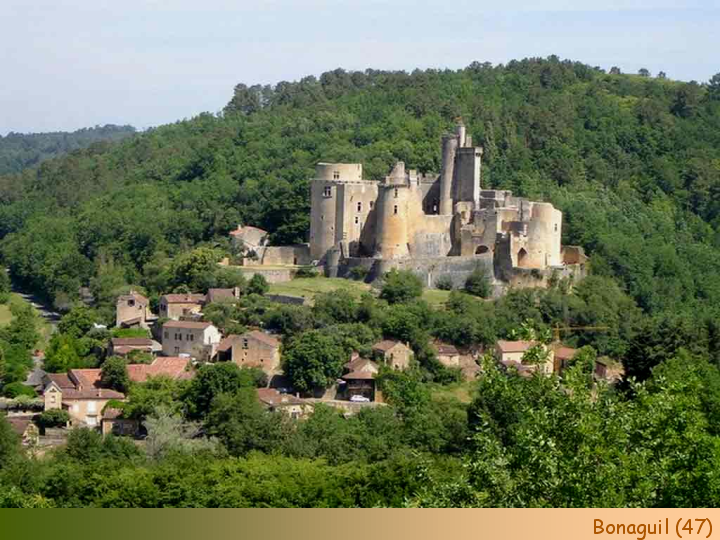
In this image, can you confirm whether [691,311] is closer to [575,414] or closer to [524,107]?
[524,107]

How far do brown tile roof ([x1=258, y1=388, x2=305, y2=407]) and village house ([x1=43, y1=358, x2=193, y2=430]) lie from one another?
269 centimetres

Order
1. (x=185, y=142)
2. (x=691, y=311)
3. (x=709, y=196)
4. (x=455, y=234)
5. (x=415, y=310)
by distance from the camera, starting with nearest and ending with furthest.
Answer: (x=415, y=310), (x=455, y=234), (x=691, y=311), (x=709, y=196), (x=185, y=142)

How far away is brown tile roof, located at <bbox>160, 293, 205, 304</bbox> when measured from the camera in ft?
163

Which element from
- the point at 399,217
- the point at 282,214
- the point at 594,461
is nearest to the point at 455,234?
the point at 399,217

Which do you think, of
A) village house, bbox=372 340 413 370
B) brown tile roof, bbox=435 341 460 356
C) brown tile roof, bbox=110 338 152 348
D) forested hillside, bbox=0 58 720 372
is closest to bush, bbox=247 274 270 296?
brown tile roof, bbox=110 338 152 348

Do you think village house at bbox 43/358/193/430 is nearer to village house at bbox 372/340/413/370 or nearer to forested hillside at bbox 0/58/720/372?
village house at bbox 372/340/413/370

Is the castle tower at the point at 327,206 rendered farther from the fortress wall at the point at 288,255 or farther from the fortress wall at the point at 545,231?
the fortress wall at the point at 545,231

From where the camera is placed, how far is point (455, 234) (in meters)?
51.8

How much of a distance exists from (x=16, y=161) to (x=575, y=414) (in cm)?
16448

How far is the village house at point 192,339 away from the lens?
46.5 m

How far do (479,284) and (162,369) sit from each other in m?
11.4

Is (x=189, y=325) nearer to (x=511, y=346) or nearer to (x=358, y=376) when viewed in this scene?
(x=358, y=376)

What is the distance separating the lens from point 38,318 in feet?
194

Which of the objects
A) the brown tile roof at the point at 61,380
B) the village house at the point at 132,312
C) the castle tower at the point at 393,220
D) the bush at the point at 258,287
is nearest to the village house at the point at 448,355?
the castle tower at the point at 393,220
